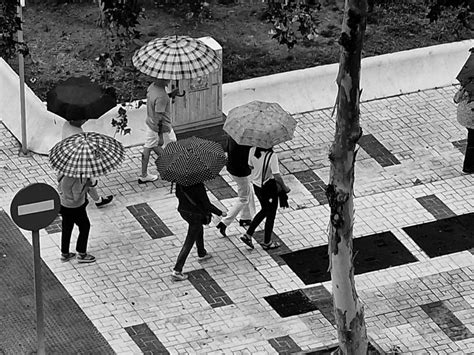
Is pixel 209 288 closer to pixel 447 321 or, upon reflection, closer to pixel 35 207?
pixel 447 321

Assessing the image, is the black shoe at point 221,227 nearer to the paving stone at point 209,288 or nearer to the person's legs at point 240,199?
the person's legs at point 240,199

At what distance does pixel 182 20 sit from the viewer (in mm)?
20672

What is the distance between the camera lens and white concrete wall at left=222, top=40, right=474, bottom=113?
61.3ft

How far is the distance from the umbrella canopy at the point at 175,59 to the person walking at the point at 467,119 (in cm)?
292

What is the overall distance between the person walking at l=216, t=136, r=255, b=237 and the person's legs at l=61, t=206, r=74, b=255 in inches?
70.3

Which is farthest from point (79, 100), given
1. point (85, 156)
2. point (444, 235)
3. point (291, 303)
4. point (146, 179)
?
point (444, 235)

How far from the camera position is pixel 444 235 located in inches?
629

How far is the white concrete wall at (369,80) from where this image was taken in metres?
18.7

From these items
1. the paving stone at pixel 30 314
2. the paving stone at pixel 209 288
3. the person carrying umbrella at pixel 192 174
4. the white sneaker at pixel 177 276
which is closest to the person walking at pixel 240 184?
the person carrying umbrella at pixel 192 174

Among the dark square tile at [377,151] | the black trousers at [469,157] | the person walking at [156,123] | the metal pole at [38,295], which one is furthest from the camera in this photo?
the dark square tile at [377,151]

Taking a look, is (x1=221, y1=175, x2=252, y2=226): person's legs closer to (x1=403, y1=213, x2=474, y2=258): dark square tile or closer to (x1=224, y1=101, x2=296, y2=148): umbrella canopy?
(x1=224, y1=101, x2=296, y2=148): umbrella canopy

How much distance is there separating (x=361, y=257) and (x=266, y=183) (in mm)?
1507

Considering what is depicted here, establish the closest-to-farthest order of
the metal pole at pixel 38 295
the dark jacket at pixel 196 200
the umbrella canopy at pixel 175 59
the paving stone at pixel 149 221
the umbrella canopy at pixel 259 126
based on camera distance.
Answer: the metal pole at pixel 38 295 < the dark jacket at pixel 196 200 < the umbrella canopy at pixel 259 126 < the umbrella canopy at pixel 175 59 < the paving stone at pixel 149 221

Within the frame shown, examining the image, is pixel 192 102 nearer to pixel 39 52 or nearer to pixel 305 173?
pixel 305 173
